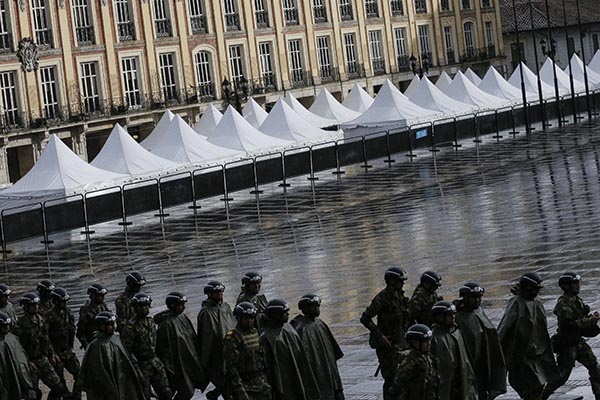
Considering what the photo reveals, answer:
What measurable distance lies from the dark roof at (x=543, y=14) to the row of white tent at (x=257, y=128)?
86.7 ft

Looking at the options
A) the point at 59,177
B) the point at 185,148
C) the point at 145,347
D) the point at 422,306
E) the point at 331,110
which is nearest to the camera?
the point at 422,306

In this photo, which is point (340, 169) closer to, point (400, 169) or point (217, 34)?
point (400, 169)

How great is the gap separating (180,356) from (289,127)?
32.5 metres

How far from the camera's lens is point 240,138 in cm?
4588

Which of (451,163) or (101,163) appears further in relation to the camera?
(451,163)

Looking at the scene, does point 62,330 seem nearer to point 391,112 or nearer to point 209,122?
point 209,122

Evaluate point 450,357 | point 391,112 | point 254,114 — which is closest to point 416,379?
point 450,357

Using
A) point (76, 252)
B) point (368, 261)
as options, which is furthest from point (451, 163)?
point (368, 261)

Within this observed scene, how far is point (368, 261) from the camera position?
27.5 metres

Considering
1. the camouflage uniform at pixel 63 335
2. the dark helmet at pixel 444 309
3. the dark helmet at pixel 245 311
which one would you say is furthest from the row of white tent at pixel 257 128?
the dark helmet at pixel 444 309

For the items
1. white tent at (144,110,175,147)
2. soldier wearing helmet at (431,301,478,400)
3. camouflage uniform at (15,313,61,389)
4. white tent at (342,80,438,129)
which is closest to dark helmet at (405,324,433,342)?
soldier wearing helmet at (431,301,478,400)

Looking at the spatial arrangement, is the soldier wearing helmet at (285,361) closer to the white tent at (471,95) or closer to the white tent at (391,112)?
the white tent at (391,112)

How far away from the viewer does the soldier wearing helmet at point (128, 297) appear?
17734 mm

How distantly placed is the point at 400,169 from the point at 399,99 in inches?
286
